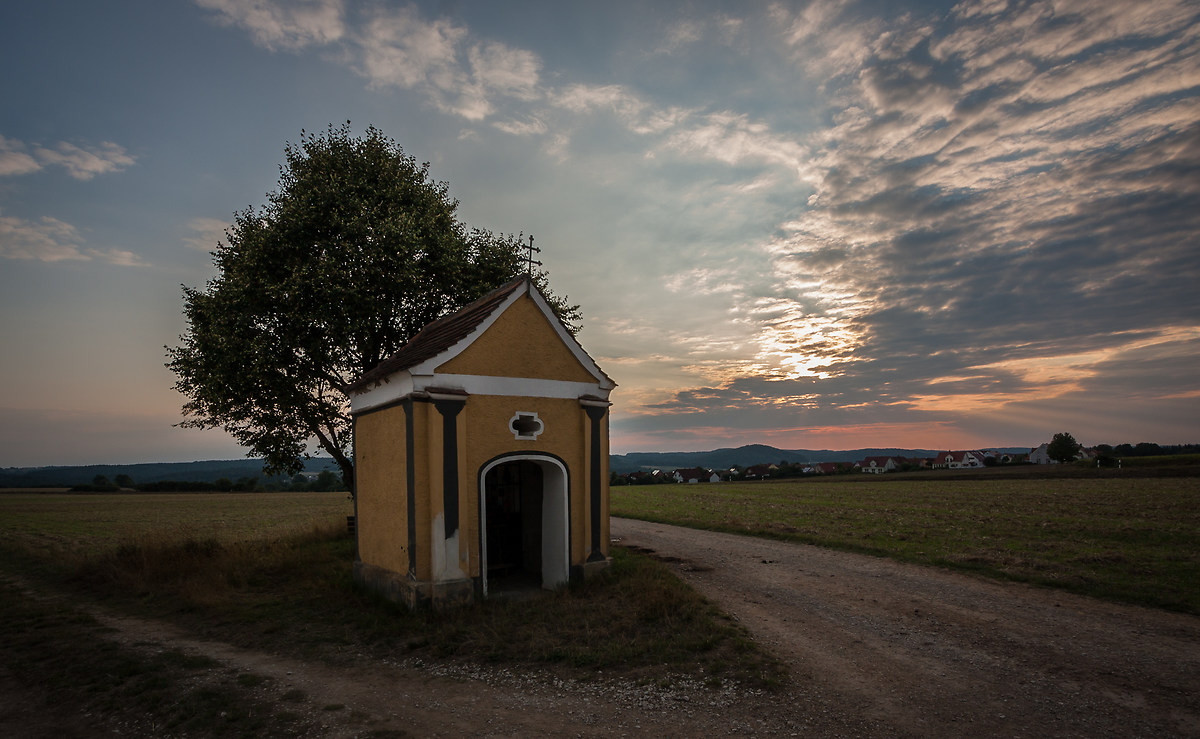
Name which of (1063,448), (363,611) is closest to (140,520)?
(363,611)

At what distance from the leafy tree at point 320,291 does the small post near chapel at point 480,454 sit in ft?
15.4

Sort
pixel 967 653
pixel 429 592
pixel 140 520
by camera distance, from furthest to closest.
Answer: pixel 140 520 → pixel 429 592 → pixel 967 653

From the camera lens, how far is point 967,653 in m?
8.48

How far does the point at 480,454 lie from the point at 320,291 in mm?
9119

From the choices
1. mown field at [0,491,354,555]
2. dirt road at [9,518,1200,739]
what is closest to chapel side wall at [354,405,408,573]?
dirt road at [9,518,1200,739]

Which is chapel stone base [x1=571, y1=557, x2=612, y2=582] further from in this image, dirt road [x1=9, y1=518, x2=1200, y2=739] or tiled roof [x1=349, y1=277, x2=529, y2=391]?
tiled roof [x1=349, y1=277, x2=529, y2=391]

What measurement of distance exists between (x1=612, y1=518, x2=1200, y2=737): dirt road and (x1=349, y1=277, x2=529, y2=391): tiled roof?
7492 millimetres

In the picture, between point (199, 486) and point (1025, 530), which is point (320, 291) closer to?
point (1025, 530)

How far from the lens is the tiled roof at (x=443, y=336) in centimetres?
1187

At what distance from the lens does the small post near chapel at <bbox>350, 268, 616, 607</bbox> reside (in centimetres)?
1125

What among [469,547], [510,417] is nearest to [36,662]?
[469,547]

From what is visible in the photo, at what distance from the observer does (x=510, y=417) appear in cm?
1233

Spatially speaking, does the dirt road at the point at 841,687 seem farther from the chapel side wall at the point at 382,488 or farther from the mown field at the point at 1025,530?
the chapel side wall at the point at 382,488

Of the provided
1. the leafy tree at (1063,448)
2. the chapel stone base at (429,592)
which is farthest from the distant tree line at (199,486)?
the leafy tree at (1063,448)
